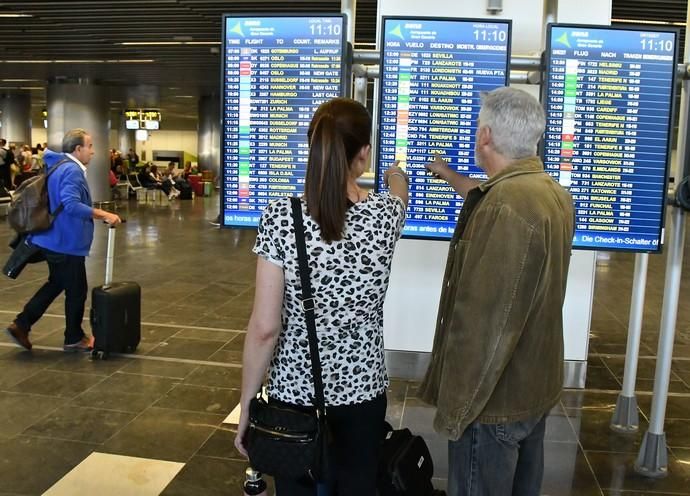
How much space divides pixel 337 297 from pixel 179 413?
2.71 metres

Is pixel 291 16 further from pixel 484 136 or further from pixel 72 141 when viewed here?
pixel 72 141

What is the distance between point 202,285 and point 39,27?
19.9 feet

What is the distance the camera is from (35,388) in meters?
4.68

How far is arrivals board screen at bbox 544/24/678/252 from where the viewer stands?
132 inches

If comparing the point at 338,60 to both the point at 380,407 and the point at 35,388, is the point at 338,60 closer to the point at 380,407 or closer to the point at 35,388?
the point at 380,407

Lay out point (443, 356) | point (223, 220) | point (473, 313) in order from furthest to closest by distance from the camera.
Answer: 1. point (223, 220)
2. point (443, 356)
3. point (473, 313)

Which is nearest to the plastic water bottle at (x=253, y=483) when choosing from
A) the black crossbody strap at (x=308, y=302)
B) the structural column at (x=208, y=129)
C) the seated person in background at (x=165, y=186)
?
the black crossbody strap at (x=308, y=302)

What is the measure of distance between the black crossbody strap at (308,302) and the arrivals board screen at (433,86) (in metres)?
1.56

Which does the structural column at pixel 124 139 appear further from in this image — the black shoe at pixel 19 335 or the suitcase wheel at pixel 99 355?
the suitcase wheel at pixel 99 355

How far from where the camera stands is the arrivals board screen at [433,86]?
339 centimetres

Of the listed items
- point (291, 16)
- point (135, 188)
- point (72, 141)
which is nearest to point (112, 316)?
point (72, 141)

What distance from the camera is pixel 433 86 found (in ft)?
11.2

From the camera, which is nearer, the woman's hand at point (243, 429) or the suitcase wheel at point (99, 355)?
the woman's hand at point (243, 429)

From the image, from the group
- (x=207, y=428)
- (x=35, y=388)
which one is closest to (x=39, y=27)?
(x=35, y=388)
